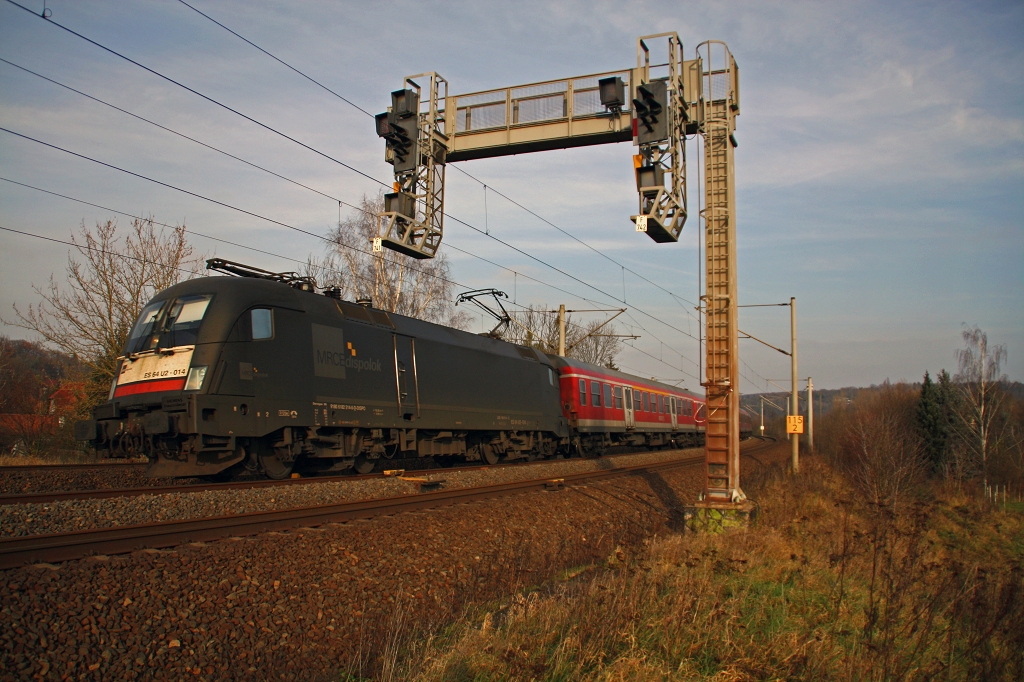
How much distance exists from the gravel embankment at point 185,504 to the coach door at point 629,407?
15.0 meters

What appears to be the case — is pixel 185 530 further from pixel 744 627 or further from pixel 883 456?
pixel 883 456

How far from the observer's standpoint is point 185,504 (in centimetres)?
855

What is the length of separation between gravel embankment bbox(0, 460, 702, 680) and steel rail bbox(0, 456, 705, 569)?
1.05ft

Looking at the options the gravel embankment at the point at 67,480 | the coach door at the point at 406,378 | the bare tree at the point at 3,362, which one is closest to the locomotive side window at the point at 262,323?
the coach door at the point at 406,378

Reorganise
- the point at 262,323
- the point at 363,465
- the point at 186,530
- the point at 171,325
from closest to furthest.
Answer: the point at 186,530
the point at 171,325
the point at 262,323
the point at 363,465

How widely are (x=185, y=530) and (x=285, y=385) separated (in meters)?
4.68

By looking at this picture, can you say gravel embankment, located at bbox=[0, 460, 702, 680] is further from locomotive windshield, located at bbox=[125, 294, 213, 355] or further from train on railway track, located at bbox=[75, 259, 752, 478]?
locomotive windshield, located at bbox=[125, 294, 213, 355]

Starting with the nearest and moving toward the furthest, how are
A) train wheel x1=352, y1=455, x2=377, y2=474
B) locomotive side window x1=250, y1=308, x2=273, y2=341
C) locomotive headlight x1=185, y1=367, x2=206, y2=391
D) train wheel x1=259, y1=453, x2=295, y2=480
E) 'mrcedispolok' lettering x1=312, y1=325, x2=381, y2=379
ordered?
locomotive headlight x1=185, y1=367, x2=206, y2=391 < locomotive side window x1=250, y1=308, x2=273, y2=341 < train wheel x1=259, y1=453, x2=295, y2=480 < 'mrcedispolok' lettering x1=312, y1=325, x2=381, y2=379 < train wheel x1=352, y1=455, x2=377, y2=474

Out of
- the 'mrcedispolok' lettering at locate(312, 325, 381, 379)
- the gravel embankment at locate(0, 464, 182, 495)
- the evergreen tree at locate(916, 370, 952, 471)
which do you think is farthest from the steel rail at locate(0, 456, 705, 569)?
the evergreen tree at locate(916, 370, 952, 471)

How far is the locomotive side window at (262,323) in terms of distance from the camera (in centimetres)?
1123

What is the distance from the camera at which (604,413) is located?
83.4 feet

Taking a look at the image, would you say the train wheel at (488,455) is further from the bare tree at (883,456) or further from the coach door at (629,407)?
the coach door at (629,407)

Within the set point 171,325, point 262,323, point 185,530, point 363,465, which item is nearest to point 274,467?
point 363,465

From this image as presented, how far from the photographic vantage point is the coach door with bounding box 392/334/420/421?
14.2 m
